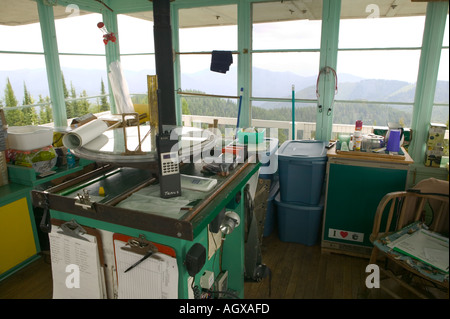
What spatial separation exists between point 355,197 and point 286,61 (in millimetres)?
1585

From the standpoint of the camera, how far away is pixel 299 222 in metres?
2.88

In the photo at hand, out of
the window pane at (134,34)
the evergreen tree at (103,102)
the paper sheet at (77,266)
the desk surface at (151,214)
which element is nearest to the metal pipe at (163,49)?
the desk surface at (151,214)

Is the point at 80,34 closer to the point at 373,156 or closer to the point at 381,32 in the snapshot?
the point at 381,32

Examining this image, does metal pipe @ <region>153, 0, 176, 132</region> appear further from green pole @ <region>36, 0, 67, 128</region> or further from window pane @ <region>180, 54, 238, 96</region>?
green pole @ <region>36, 0, 67, 128</region>

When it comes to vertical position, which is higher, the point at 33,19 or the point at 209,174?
the point at 33,19

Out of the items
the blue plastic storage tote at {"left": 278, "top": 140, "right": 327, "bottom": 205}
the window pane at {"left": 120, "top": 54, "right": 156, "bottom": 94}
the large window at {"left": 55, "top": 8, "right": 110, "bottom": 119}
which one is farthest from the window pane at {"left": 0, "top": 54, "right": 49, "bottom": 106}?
the blue plastic storage tote at {"left": 278, "top": 140, "right": 327, "bottom": 205}

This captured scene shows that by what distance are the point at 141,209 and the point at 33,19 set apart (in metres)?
3.03

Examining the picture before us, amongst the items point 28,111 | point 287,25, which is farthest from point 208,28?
point 28,111

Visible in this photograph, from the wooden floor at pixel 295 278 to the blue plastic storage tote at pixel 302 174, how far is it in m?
0.46

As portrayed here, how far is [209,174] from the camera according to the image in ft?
5.44

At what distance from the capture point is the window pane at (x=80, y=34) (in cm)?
356

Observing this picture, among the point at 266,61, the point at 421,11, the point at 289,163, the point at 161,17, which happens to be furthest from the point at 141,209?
the point at 421,11

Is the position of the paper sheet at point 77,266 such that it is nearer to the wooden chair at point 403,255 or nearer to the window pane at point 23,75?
the wooden chair at point 403,255

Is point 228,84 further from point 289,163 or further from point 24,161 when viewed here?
point 24,161
